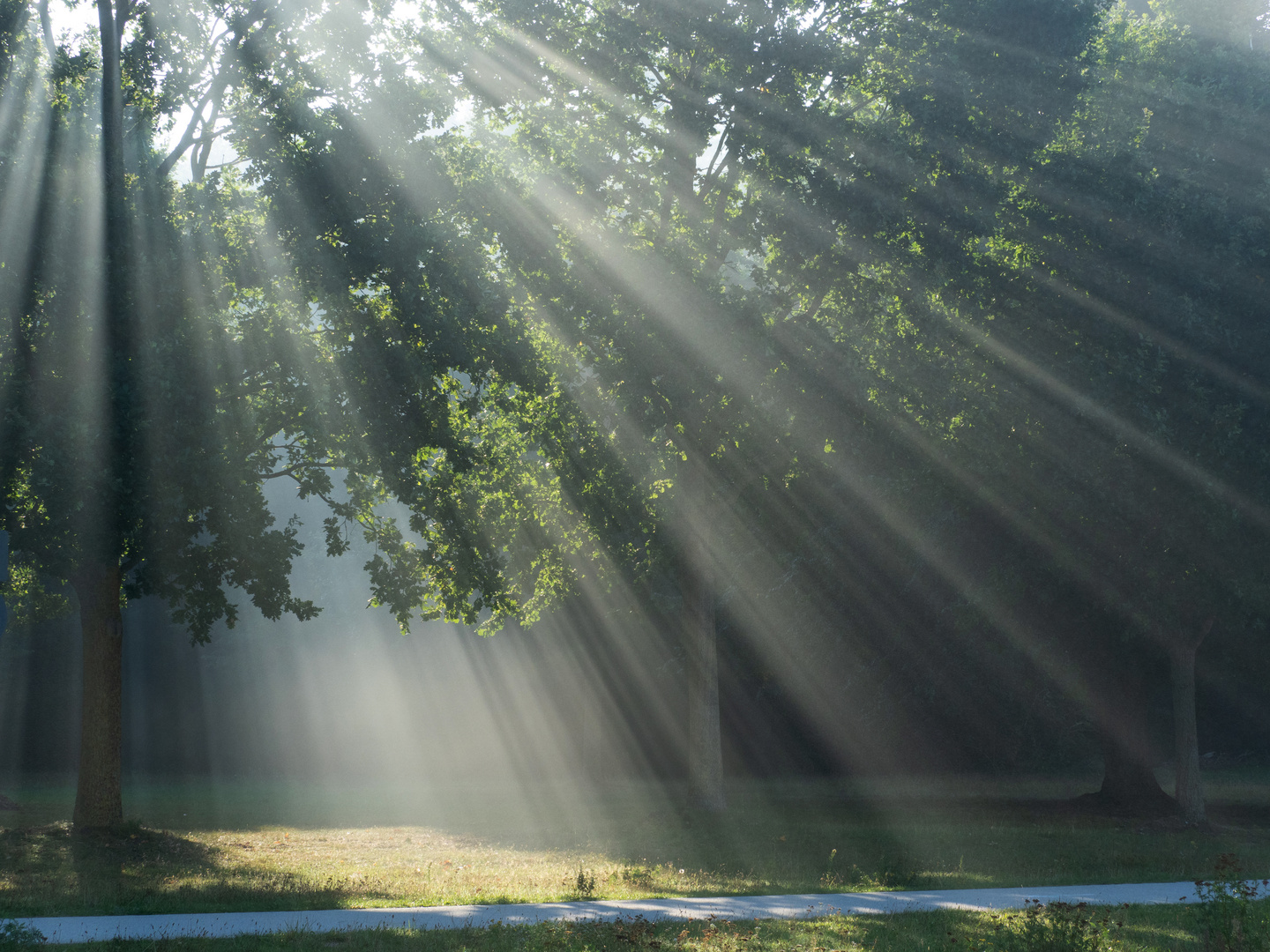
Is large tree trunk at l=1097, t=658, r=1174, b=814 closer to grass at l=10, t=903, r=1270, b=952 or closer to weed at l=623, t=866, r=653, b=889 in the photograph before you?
weed at l=623, t=866, r=653, b=889

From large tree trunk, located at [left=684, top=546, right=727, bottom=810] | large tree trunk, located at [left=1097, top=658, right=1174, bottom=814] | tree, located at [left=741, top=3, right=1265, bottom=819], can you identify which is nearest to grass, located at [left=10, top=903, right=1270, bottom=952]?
tree, located at [left=741, top=3, right=1265, bottom=819]

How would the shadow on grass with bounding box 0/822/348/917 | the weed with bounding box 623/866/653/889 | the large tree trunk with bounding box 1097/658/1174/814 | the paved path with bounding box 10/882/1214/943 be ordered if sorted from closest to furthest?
the paved path with bounding box 10/882/1214/943 < the shadow on grass with bounding box 0/822/348/917 < the weed with bounding box 623/866/653/889 < the large tree trunk with bounding box 1097/658/1174/814

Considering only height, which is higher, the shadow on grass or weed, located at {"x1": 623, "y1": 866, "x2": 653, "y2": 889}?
the shadow on grass

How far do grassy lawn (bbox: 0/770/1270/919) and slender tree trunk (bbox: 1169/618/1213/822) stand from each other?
70cm

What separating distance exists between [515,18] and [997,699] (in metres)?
22.8

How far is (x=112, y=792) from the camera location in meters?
16.6

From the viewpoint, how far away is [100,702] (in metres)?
16.9

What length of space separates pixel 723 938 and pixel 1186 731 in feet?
52.8

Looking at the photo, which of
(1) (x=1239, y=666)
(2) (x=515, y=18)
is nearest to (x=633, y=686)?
(1) (x=1239, y=666)

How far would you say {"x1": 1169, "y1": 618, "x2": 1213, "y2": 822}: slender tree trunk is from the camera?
1980 centimetres

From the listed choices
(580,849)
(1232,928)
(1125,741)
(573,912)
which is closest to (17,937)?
(573,912)

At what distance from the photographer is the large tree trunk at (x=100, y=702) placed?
1642 cm

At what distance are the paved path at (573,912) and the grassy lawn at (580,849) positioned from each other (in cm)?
70

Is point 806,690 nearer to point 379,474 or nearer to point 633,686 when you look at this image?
point 633,686
